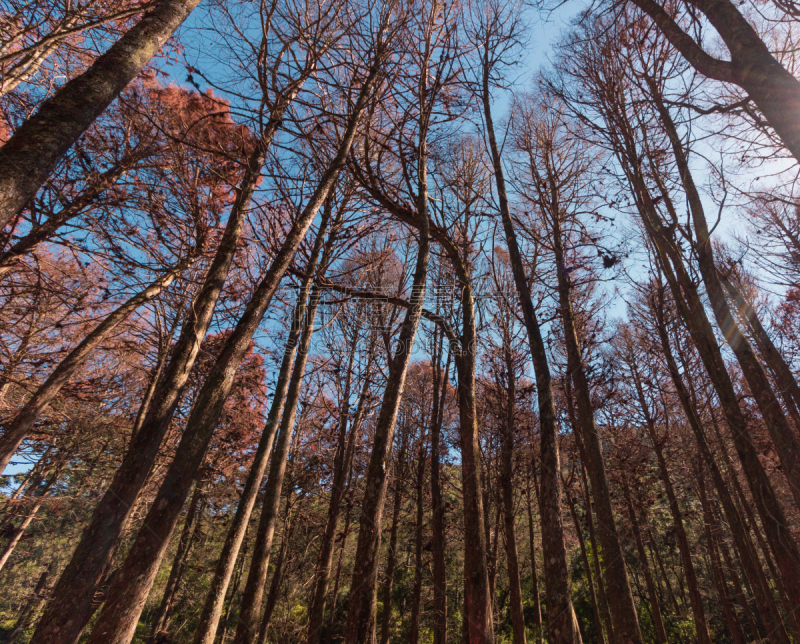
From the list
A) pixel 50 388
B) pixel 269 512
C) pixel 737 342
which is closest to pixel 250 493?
pixel 269 512

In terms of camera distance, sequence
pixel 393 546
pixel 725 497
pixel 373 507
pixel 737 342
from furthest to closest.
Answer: pixel 393 546 < pixel 725 497 < pixel 737 342 < pixel 373 507

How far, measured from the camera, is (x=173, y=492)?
8.28ft

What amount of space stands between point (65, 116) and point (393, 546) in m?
9.31

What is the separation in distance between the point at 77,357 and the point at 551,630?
7.24m

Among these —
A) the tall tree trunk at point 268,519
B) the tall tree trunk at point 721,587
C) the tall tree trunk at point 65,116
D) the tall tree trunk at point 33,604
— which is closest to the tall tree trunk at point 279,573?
the tall tree trunk at point 268,519

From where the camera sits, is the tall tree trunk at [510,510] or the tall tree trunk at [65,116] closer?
the tall tree trunk at [65,116]

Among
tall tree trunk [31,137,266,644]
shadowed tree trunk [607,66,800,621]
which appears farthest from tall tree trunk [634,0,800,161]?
tall tree trunk [31,137,266,644]

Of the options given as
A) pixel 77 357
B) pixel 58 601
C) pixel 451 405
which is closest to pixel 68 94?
pixel 77 357

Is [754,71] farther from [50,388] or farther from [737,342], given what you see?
[50,388]

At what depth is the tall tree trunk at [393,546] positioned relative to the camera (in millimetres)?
8531

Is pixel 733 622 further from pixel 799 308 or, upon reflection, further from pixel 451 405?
pixel 799 308

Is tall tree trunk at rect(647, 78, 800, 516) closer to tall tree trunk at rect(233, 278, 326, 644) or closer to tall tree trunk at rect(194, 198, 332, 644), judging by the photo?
tall tree trunk at rect(194, 198, 332, 644)

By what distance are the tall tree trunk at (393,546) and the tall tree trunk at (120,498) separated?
529 centimetres

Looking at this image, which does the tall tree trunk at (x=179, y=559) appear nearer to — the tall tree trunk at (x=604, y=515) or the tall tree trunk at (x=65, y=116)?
the tall tree trunk at (x=604, y=515)
